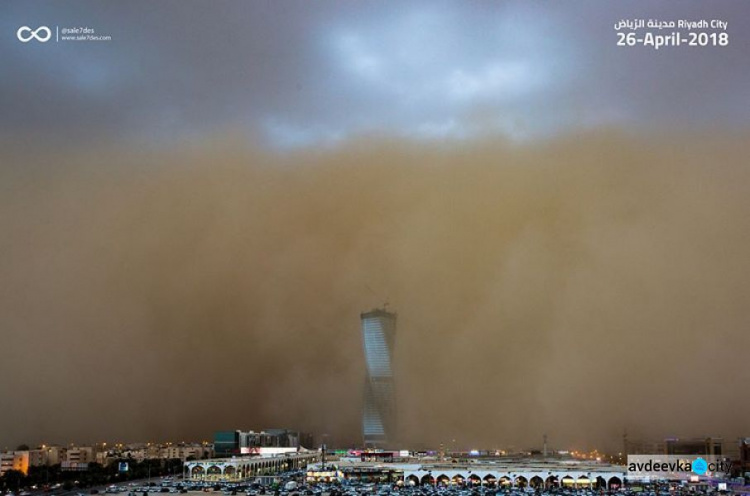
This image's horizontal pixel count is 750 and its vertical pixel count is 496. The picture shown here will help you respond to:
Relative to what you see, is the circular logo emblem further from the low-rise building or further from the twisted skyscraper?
the twisted skyscraper

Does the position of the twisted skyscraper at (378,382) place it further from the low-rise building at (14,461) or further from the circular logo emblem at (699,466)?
the circular logo emblem at (699,466)

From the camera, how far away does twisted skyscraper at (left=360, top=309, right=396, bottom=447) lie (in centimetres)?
5972

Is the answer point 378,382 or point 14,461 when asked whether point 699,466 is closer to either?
point 14,461

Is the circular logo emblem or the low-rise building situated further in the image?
the low-rise building

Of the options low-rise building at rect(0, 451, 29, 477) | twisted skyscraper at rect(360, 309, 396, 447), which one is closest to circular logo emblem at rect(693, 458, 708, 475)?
low-rise building at rect(0, 451, 29, 477)

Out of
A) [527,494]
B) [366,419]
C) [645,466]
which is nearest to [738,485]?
[645,466]

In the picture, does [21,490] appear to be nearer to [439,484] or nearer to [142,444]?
[439,484]

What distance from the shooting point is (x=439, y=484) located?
2852 centimetres

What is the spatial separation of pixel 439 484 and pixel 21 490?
13.9 metres

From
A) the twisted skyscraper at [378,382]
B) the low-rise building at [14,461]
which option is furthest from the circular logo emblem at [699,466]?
the twisted skyscraper at [378,382]

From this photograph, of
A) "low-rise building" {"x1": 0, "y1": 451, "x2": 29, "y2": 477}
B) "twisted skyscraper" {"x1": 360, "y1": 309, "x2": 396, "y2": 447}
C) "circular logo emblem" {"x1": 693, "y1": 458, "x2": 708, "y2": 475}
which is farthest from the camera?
"twisted skyscraper" {"x1": 360, "y1": 309, "x2": 396, "y2": 447}

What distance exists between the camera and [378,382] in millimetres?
60125

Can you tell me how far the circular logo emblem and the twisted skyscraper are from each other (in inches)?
1289

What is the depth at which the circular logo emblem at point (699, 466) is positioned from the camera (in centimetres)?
2734
